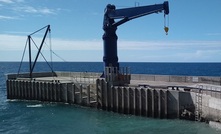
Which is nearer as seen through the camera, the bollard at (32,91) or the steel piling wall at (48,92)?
the steel piling wall at (48,92)

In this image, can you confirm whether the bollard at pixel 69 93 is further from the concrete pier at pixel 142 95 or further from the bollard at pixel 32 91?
the bollard at pixel 32 91

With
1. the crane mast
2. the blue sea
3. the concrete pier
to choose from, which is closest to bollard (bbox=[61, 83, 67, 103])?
the concrete pier

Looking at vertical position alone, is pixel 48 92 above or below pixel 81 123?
above

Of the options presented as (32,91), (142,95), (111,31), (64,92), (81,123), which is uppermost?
(111,31)

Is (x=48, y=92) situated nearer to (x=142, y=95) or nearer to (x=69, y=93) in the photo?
(x=69, y=93)

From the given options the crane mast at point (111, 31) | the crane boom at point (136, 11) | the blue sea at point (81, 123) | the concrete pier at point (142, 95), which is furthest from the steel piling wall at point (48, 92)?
the crane boom at point (136, 11)

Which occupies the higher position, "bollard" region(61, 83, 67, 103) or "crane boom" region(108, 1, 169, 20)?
"crane boom" region(108, 1, 169, 20)

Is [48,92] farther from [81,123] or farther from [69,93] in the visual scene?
[81,123]

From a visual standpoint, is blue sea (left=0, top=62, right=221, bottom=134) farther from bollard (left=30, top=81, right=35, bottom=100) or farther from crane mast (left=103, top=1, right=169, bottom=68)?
crane mast (left=103, top=1, right=169, bottom=68)

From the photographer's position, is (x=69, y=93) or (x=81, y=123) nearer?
(x=81, y=123)

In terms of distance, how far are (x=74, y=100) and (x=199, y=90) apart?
56.1 ft

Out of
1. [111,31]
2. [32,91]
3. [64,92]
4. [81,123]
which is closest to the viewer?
[81,123]

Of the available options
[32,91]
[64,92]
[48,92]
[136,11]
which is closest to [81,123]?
[64,92]

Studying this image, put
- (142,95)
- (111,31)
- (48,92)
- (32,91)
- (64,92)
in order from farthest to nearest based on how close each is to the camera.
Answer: (32,91), (48,92), (64,92), (111,31), (142,95)
